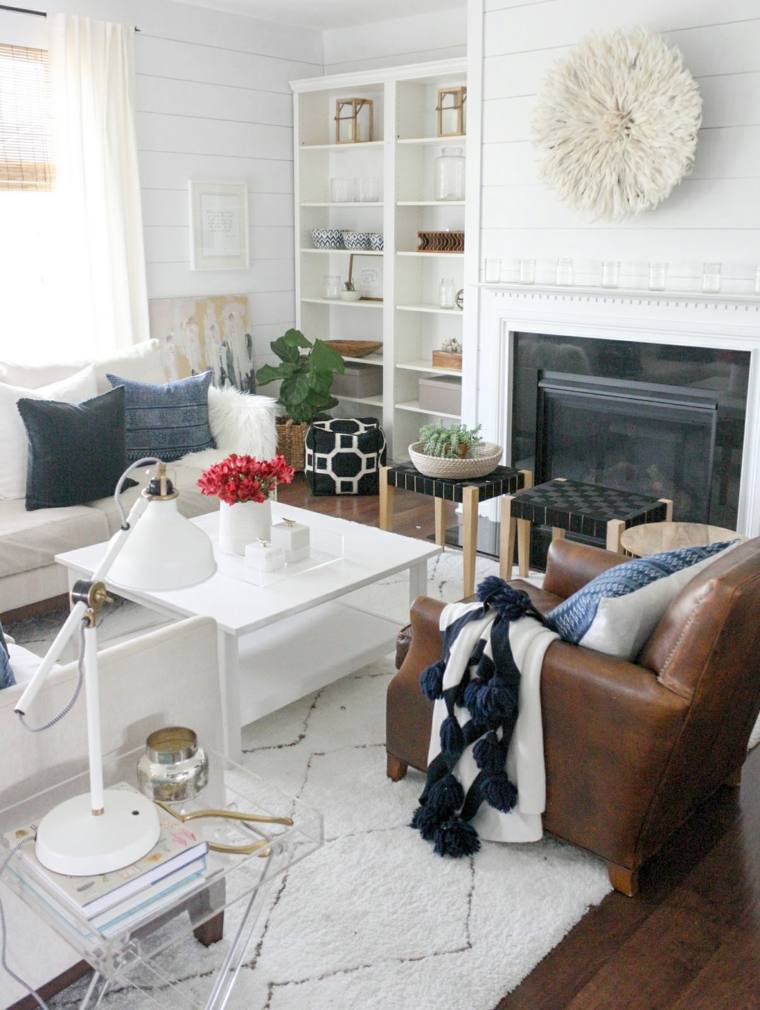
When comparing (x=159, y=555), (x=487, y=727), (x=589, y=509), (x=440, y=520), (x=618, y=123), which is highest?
(x=618, y=123)

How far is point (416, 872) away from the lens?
2.46 meters

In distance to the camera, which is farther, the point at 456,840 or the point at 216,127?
the point at 216,127

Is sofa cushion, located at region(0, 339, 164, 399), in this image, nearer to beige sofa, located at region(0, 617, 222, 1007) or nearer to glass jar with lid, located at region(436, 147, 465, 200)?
glass jar with lid, located at region(436, 147, 465, 200)

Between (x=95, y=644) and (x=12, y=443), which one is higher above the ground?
(x=95, y=644)

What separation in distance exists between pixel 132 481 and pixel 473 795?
231 cm

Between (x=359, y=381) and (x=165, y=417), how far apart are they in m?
2.00

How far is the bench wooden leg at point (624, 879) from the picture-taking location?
237 cm

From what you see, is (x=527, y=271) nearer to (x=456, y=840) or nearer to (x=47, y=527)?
(x=47, y=527)

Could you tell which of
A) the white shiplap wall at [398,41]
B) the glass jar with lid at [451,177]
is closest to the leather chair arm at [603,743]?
the glass jar with lid at [451,177]

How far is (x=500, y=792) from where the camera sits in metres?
2.42

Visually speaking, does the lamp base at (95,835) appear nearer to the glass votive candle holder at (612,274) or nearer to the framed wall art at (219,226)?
the glass votive candle holder at (612,274)

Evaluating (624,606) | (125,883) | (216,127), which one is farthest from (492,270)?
(125,883)

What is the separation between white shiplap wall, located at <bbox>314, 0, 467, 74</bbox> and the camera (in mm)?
5680

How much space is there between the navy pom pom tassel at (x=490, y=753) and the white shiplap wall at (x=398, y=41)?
4406 mm
